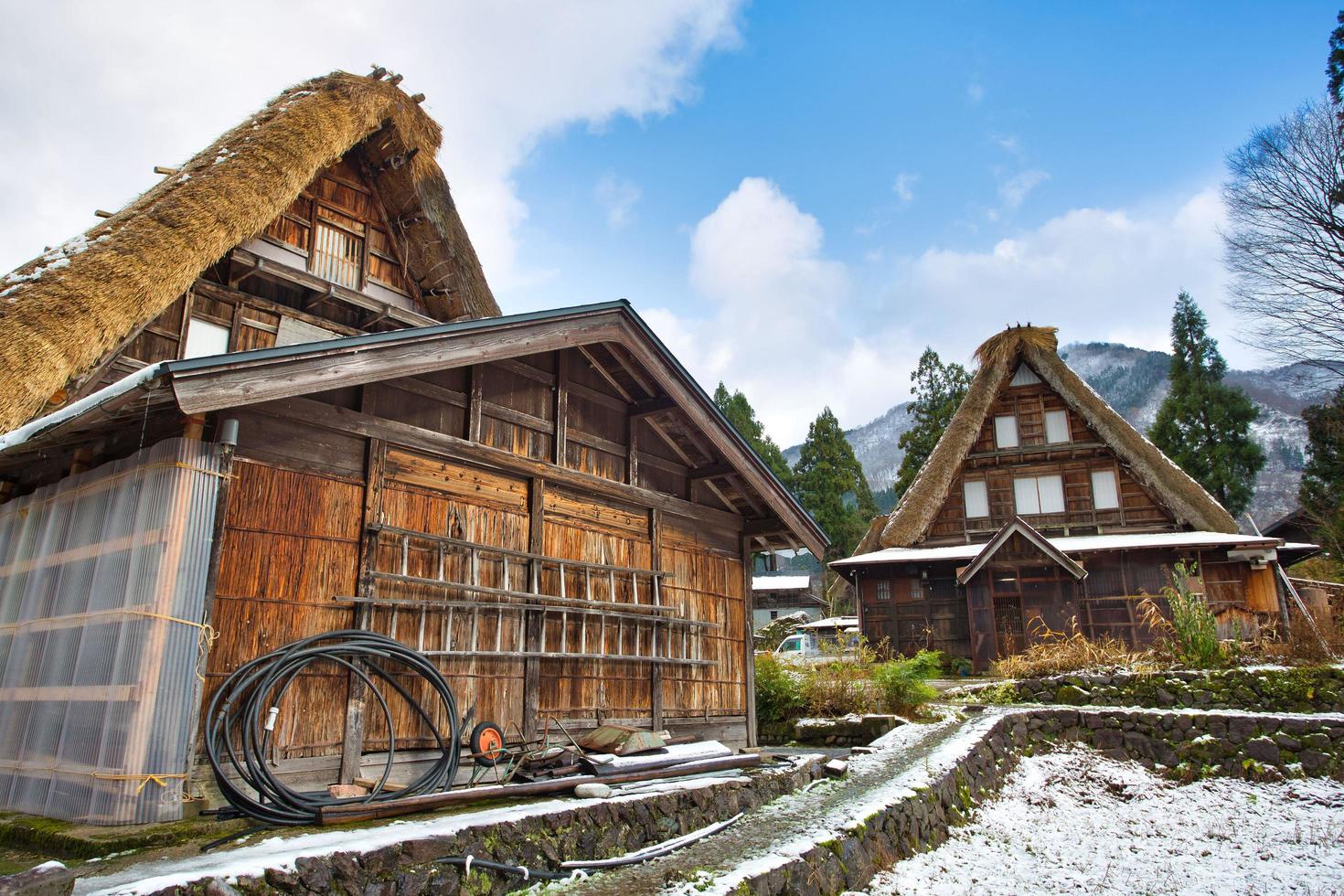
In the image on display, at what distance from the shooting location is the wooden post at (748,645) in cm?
1094

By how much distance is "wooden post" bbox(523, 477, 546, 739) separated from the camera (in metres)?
7.75

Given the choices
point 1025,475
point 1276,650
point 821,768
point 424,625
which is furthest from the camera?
point 1025,475

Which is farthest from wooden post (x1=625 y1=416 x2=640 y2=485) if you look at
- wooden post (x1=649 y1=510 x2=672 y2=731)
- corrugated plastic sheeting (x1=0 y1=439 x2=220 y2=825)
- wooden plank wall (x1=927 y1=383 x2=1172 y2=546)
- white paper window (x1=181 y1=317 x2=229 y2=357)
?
wooden plank wall (x1=927 y1=383 x2=1172 y2=546)

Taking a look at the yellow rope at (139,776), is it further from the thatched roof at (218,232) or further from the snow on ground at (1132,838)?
the snow on ground at (1132,838)

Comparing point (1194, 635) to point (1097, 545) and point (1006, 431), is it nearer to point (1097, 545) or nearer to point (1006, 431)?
point (1097, 545)

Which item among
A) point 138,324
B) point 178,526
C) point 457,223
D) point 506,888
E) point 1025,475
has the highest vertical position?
point 457,223

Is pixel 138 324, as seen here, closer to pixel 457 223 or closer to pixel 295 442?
pixel 295 442

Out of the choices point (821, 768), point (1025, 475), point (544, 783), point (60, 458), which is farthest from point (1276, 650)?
point (60, 458)

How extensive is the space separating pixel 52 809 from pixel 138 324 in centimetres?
595

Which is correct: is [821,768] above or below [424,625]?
below

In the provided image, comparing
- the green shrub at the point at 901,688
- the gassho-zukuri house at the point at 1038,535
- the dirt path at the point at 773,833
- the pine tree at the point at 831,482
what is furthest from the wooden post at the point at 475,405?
the pine tree at the point at 831,482

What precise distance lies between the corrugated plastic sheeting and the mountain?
54377mm

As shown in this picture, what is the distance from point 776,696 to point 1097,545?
1241 cm

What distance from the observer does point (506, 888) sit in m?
4.60
